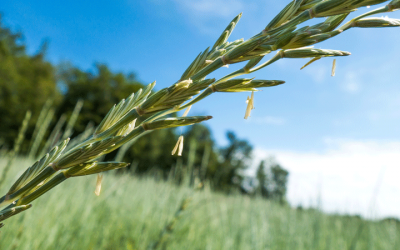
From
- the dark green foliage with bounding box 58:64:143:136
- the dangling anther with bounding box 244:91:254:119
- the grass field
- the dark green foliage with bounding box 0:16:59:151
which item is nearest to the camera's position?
the dangling anther with bounding box 244:91:254:119

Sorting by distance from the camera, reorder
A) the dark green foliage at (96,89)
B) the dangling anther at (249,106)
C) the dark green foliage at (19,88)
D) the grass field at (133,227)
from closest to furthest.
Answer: the dangling anther at (249,106), the grass field at (133,227), the dark green foliage at (19,88), the dark green foliage at (96,89)

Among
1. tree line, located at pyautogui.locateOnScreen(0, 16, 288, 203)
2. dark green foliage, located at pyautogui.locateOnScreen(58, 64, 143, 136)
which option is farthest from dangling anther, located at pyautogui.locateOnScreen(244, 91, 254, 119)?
dark green foliage, located at pyautogui.locateOnScreen(58, 64, 143, 136)

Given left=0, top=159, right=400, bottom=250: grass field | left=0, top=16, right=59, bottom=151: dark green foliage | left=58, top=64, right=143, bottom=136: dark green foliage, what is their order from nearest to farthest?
left=0, top=159, right=400, bottom=250: grass field
left=0, top=16, right=59, bottom=151: dark green foliage
left=58, top=64, right=143, bottom=136: dark green foliage

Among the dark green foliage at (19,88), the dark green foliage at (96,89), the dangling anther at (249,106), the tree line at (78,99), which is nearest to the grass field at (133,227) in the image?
the dangling anther at (249,106)

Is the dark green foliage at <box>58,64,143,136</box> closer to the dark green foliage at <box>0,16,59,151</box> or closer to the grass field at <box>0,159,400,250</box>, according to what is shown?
the dark green foliage at <box>0,16,59,151</box>

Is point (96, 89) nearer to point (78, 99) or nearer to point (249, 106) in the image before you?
point (78, 99)

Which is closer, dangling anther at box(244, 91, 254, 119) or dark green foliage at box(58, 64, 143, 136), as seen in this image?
dangling anther at box(244, 91, 254, 119)

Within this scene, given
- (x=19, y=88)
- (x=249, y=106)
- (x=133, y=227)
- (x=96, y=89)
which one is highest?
(x=96, y=89)

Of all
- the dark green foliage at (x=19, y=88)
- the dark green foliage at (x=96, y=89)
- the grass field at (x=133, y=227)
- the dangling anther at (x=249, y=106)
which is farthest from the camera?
the dark green foliage at (x=96, y=89)

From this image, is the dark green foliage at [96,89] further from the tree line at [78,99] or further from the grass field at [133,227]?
the grass field at [133,227]

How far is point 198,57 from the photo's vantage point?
0.38m

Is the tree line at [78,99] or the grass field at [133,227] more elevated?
the tree line at [78,99]

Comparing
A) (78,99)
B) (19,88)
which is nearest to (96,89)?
(78,99)

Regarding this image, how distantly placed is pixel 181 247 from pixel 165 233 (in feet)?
3.99
